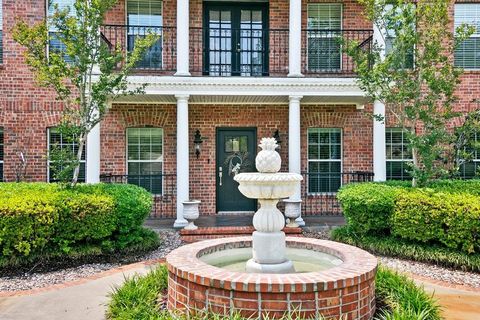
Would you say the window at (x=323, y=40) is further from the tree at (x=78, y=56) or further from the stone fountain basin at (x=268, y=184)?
the stone fountain basin at (x=268, y=184)

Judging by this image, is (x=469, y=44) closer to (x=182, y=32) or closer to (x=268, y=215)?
(x=182, y=32)

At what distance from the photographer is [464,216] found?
21.1ft

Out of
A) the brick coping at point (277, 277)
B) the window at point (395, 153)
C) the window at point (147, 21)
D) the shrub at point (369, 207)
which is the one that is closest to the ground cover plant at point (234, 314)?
the brick coping at point (277, 277)

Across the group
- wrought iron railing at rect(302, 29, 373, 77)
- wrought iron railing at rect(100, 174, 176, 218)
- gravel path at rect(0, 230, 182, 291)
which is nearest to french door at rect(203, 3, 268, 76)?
wrought iron railing at rect(302, 29, 373, 77)

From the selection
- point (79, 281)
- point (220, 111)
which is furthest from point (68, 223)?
point (220, 111)

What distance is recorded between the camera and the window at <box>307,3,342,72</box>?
38.3ft

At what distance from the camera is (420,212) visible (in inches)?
272

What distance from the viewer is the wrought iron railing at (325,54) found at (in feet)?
37.9

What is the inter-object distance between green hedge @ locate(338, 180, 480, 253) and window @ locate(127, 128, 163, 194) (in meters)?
5.32

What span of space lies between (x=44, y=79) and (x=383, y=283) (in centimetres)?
649

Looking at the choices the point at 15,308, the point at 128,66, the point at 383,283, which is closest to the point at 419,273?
the point at 383,283

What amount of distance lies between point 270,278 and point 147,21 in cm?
961

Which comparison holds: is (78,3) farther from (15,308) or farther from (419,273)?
(419,273)

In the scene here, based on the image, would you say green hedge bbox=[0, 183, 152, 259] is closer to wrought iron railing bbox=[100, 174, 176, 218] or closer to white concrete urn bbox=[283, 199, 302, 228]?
white concrete urn bbox=[283, 199, 302, 228]
